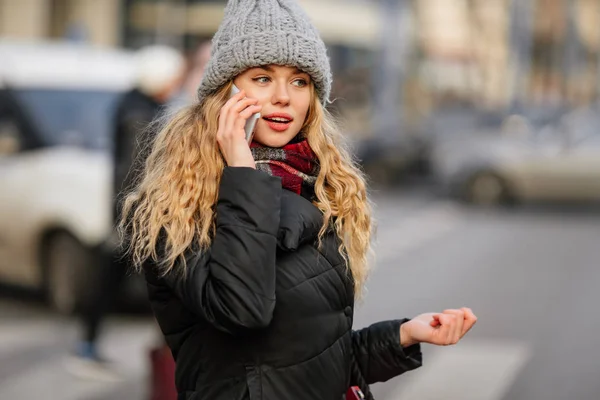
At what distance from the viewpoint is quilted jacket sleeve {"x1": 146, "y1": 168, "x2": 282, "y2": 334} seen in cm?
237

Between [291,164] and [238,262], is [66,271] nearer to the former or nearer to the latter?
[291,164]

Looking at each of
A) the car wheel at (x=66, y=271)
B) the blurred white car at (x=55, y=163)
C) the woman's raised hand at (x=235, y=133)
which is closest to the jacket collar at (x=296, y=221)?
the woman's raised hand at (x=235, y=133)

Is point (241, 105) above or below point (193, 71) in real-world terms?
above

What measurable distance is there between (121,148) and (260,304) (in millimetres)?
4887

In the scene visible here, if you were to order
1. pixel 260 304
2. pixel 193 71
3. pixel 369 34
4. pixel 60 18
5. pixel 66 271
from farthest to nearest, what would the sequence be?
pixel 369 34, pixel 60 18, pixel 66 271, pixel 193 71, pixel 260 304

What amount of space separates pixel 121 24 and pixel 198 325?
103 ft

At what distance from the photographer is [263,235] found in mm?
2402

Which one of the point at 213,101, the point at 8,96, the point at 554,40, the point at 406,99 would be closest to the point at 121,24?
the point at 406,99

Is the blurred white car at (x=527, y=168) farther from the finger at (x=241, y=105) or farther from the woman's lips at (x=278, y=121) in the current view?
the finger at (x=241, y=105)

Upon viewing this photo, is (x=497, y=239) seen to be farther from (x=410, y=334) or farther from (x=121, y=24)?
(x=121, y=24)

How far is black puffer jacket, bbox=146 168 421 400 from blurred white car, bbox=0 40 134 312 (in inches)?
245

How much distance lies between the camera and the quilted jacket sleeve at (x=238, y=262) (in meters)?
2.37

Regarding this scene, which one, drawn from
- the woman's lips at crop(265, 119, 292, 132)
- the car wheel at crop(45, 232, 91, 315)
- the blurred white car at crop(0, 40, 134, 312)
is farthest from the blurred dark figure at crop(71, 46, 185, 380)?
the woman's lips at crop(265, 119, 292, 132)

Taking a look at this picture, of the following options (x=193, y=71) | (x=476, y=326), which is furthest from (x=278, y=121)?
(x=476, y=326)
